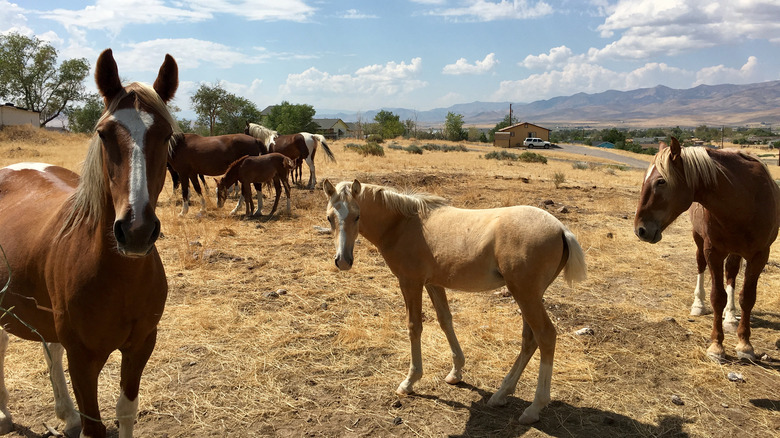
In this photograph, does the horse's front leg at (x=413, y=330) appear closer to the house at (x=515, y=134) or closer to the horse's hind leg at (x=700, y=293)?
the horse's hind leg at (x=700, y=293)

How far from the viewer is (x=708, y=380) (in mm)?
4289

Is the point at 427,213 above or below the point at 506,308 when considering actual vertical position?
above

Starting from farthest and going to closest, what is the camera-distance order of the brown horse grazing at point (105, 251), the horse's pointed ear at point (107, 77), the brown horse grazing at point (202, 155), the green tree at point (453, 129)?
the green tree at point (453, 129) < the brown horse grazing at point (202, 155) < the horse's pointed ear at point (107, 77) < the brown horse grazing at point (105, 251)

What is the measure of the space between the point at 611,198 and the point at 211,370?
13029 millimetres

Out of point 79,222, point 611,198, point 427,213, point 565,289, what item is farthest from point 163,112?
point 611,198

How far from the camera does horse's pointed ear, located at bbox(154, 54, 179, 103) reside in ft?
8.36

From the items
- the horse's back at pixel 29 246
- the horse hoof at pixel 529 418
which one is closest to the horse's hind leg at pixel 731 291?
the horse hoof at pixel 529 418

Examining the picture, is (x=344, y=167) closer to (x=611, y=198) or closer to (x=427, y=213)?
(x=611, y=198)

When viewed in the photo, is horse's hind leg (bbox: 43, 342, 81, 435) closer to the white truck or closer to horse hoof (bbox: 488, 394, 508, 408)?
horse hoof (bbox: 488, 394, 508, 408)

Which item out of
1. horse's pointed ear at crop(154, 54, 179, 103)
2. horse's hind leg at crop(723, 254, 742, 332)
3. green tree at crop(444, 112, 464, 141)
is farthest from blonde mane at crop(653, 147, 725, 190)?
green tree at crop(444, 112, 464, 141)

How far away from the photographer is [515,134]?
240 feet

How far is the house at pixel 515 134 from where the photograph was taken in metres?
66.2

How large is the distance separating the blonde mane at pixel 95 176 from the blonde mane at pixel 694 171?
4.20 meters

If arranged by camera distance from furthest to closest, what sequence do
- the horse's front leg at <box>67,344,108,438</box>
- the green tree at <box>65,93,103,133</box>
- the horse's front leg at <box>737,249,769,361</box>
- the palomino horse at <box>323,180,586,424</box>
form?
the green tree at <box>65,93,103,133</box>, the horse's front leg at <box>737,249,769,361</box>, the palomino horse at <box>323,180,586,424</box>, the horse's front leg at <box>67,344,108,438</box>
